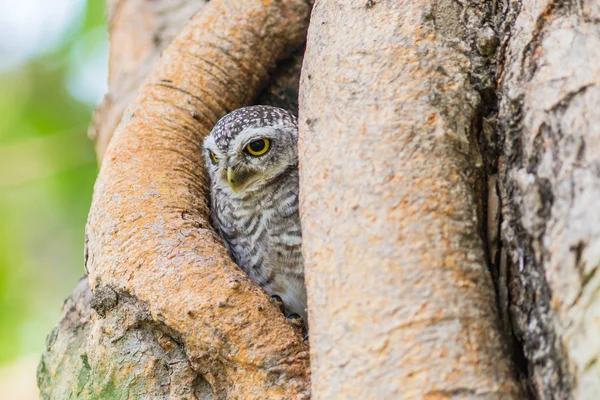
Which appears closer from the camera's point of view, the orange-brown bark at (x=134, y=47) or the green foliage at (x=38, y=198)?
the orange-brown bark at (x=134, y=47)

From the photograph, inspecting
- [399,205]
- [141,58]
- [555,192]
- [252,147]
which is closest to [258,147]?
[252,147]

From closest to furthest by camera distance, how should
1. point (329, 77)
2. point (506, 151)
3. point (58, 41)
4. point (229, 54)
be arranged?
point (506, 151) < point (329, 77) < point (229, 54) < point (58, 41)

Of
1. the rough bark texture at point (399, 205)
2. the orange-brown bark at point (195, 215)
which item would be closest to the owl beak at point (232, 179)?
the orange-brown bark at point (195, 215)

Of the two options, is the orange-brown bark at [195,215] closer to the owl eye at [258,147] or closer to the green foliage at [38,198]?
the owl eye at [258,147]

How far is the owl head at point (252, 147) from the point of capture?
11.9ft

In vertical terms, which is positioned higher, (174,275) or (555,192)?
(174,275)

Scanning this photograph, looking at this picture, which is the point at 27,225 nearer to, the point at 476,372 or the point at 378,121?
the point at 378,121

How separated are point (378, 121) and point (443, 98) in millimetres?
232

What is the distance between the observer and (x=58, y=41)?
5.66 m

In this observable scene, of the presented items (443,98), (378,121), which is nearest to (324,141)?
(378,121)

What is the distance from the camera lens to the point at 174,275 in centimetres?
262

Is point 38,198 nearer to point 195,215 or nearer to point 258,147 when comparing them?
point 258,147

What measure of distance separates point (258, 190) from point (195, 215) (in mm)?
629

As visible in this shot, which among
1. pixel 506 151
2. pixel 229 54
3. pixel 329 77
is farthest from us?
pixel 229 54
